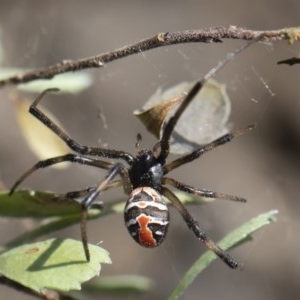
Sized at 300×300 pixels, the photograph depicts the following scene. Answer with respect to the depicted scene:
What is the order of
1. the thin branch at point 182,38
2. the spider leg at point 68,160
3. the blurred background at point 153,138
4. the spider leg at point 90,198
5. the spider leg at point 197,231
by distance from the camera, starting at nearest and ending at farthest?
the thin branch at point 182,38 < the spider leg at point 90,198 < the spider leg at point 197,231 < the spider leg at point 68,160 < the blurred background at point 153,138

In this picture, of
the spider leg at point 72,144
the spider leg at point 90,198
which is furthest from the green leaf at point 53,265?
the spider leg at point 72,144

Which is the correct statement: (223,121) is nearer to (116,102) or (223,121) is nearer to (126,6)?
(116,102)

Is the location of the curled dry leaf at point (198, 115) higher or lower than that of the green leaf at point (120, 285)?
higher

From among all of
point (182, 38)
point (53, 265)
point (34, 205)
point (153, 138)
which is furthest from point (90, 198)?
point (153, 138)

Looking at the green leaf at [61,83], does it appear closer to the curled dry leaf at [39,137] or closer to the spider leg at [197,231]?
the curled dry leaf at [39,137]

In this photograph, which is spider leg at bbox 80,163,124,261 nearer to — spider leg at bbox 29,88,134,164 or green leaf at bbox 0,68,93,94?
spider leg at bbox 29,88,134,164

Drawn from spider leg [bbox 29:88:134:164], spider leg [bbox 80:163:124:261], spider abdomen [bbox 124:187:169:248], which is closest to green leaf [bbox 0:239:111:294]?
spider leg [bbox 80:163:124:261]
